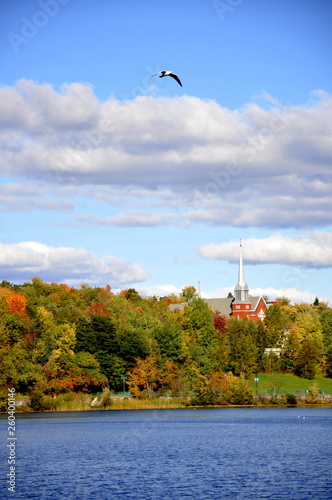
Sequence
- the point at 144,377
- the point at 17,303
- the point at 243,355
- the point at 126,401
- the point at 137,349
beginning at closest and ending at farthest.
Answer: the point at 126,401
the point at 144,377
the point at 137,349
the point at 17,303
the point at 243,355

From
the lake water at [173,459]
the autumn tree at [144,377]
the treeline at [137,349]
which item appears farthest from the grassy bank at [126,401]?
the lake water at [173,459]

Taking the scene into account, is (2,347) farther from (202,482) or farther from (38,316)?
(202,482)

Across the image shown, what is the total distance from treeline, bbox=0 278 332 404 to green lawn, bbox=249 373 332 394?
2268mm

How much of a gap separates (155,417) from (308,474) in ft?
174

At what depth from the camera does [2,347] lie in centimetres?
10444

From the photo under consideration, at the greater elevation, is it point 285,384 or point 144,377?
point 144,377

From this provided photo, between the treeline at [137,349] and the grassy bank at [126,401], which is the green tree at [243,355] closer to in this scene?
the treeline at [137,349]

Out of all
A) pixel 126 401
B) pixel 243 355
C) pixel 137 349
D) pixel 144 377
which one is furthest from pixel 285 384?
pixel 126 401

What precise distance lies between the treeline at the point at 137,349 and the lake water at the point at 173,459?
21.7 m

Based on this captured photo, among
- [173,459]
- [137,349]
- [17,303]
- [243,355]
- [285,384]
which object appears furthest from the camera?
[243,355]

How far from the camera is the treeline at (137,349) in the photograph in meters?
112

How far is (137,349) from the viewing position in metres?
120

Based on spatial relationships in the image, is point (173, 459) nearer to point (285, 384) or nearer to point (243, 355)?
point (285, 384)

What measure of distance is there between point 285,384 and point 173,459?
8932cm
